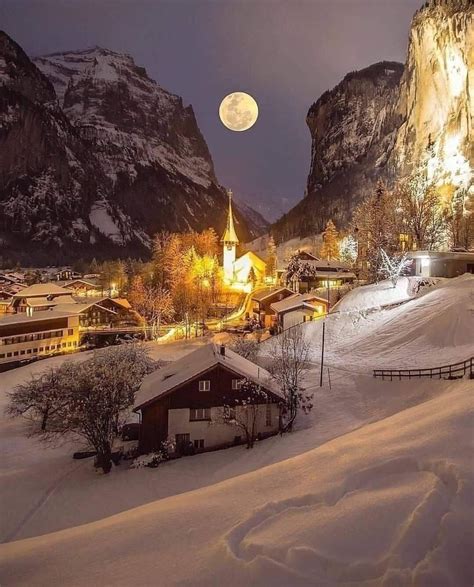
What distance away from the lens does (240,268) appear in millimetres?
A: 75875

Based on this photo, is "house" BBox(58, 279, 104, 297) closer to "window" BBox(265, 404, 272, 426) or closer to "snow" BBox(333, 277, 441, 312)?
"snow" BBox(333, 277, 441, 312)

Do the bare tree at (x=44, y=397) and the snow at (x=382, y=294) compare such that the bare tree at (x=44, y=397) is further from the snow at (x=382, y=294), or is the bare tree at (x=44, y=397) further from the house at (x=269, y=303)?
the house at (x=269, y=303)

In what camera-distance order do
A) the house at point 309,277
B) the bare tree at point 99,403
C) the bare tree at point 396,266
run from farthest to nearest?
the house at point 309,277, the bare tree at point 396,266, the bare tree at point 99,403

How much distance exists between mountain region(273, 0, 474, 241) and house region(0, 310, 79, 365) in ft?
257

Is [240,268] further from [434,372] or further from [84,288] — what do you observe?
[434,372]

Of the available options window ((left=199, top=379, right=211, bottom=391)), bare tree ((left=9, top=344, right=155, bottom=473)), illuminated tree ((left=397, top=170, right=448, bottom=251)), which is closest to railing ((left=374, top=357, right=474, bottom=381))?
window ((left=199, top=379, right=211, bottom=391))

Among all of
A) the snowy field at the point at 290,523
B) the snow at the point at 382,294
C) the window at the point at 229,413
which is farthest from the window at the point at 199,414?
the snow at the point at 382,294

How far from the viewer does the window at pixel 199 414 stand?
63.8 feet

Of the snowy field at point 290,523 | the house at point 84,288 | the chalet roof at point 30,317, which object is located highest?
the house at point 84,288

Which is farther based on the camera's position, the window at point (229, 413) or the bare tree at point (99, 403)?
the window at point (229, 413)

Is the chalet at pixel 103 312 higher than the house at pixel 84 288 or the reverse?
the reverse

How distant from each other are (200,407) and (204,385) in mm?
1112

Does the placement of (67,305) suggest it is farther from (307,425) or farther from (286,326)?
(307,425)

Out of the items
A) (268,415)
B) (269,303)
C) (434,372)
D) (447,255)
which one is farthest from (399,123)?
(268,415)
